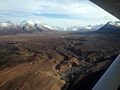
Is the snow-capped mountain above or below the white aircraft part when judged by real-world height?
below

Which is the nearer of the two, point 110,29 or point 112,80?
point 112,80

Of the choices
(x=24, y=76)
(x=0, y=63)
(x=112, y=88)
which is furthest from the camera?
(x=0, y=63)

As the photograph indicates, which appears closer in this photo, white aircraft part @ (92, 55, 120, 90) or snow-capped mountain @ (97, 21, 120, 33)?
white aircraft part @ (92, 55, 120, 90)

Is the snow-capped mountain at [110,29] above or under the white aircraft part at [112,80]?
under

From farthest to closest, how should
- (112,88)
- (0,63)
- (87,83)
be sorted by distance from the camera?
(0,63)
(87,83)
(112,88)

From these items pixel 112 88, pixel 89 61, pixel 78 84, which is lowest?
pixel 89 61

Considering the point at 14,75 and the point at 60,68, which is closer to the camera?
the point at 14,75

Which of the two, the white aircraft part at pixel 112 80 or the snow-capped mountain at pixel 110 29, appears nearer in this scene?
the white aircraft part at pixel 112 80

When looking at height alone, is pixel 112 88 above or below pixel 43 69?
above

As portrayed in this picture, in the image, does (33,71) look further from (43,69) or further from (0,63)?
(0,63)

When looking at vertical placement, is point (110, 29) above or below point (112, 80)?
below

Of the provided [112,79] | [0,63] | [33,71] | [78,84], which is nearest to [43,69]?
[33,71]
